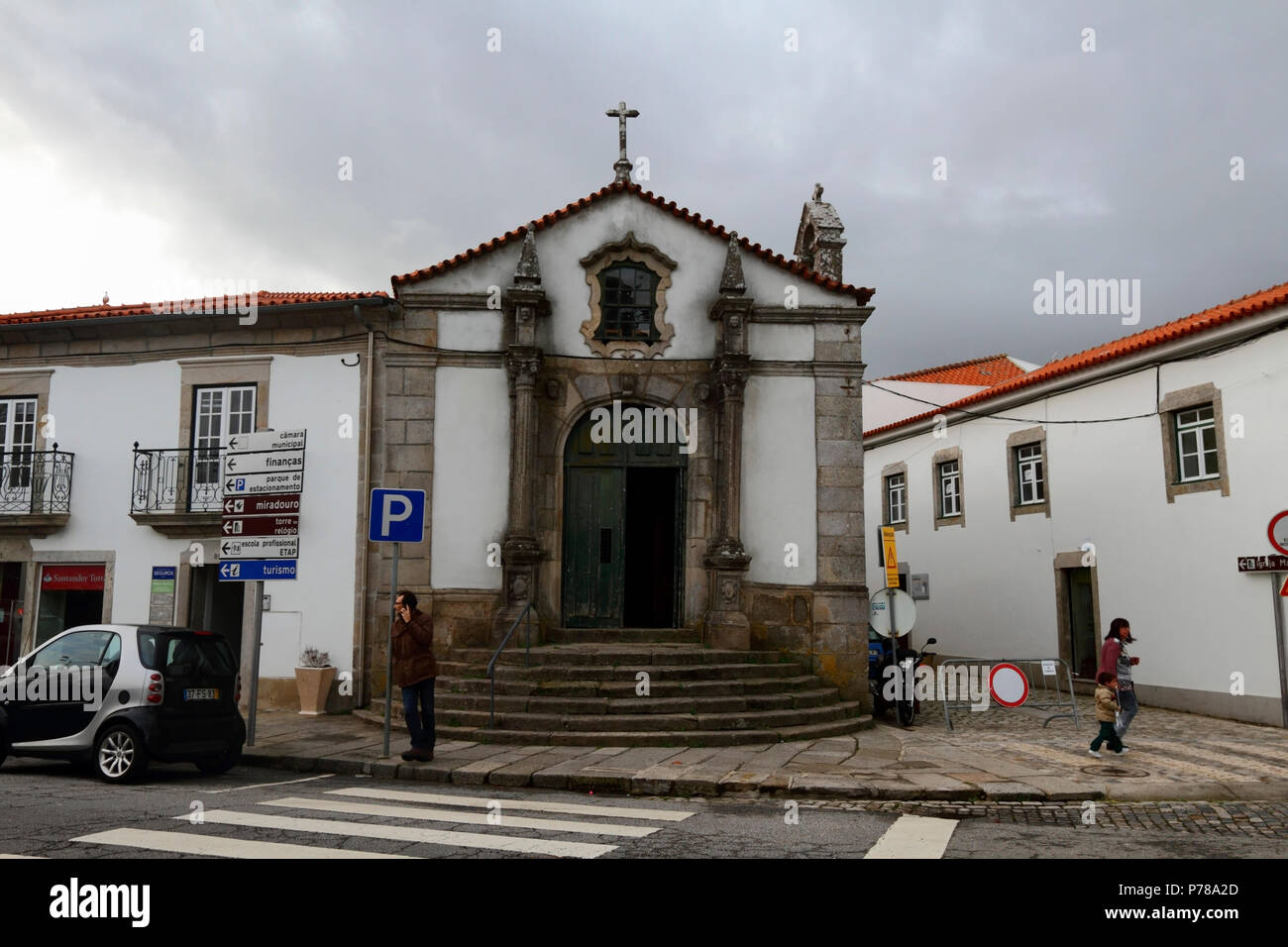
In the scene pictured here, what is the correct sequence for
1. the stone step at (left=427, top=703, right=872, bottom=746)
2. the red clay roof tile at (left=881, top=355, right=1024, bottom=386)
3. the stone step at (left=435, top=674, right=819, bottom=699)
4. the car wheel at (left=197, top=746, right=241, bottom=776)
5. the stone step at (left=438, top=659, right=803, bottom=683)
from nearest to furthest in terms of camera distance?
the car wheel at (left=197, top=746, right=241, bottom=776), the stone step at (left=427, top=703, right=872, bottom=746), the stone step at (left=435, top=674, right=819, bottom=699), the stone step at (left=438, top=659, right=803, bottom=683), the red clay roof tile at (left=881, top=355, right=1024, bottom=386)

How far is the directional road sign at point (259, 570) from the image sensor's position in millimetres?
11023

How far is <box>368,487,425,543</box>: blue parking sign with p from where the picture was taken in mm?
10141

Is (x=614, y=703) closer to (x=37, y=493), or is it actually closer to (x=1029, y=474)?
(x=37, y=493)

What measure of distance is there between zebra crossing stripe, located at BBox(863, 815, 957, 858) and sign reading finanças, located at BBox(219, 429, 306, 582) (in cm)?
725

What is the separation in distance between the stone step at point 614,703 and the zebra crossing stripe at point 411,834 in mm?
4583

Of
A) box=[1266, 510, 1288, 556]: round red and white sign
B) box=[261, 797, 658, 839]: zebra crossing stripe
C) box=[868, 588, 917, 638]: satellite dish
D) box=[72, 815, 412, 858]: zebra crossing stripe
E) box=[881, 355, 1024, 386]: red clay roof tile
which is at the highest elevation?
box=[881, 355, 1024, 386]: red clay roof tile

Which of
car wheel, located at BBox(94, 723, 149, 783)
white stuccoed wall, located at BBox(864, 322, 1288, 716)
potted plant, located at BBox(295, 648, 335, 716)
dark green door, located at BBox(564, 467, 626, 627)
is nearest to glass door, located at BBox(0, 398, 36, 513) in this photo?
potted plant, located at BBox(295, 648, 335, 716)

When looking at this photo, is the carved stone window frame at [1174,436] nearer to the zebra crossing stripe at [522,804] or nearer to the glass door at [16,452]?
the zebra crossing stripe at [522,804]

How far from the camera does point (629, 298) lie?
1417 cm

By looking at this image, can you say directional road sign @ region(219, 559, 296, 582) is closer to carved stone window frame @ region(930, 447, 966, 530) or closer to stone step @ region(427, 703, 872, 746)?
stone step @ region(427, 703, 872, 746)

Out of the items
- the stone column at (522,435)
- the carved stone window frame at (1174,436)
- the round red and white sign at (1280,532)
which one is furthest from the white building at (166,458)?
the carved stone window frame at (1174,436)
